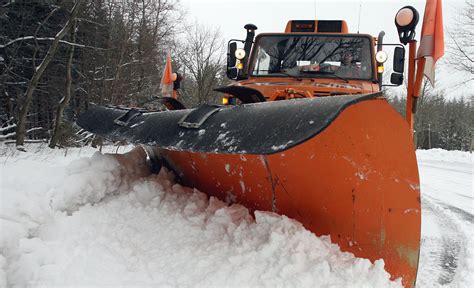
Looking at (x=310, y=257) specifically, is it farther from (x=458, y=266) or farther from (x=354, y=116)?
(x=458, y=266)

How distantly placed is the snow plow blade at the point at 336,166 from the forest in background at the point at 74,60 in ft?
12.9

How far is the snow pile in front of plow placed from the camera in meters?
1.64

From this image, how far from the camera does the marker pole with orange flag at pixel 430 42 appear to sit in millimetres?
2539

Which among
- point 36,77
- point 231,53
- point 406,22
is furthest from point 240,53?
point 36,77

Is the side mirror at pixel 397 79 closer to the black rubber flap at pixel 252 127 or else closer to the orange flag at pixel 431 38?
the orange flag at pixel 431 38

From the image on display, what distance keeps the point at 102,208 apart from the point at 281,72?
2415 mm

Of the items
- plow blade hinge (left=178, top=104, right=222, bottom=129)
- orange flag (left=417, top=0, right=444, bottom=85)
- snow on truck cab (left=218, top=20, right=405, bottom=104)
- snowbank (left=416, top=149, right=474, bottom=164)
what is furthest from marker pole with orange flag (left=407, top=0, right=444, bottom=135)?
snowbank (left=416, top=149, right=474, bottom=164)

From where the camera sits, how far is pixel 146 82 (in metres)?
17.2

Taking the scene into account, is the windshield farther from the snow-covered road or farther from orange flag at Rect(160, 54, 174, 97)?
the snow-covered road

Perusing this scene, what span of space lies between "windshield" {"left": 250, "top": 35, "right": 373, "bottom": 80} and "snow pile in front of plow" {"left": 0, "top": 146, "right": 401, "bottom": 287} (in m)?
1.95

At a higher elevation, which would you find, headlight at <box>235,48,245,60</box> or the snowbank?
headlight at <box>235,48,245,60</box>

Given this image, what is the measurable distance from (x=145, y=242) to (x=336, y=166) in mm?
1213

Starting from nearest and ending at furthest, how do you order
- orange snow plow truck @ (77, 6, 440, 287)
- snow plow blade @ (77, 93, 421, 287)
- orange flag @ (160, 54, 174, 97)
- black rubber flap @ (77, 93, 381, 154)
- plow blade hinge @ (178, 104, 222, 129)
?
1. black rubber flap @ (77, 93, 381, 154)
2. orange snow plow truck @ (77, 6, 440, 287)
3. snow plow blade @ (77, 93, 421, 287)
4. plow blade hinge @ (178, 104, 222, 129)
5. orange flag @ (160, 54, 174, 97)

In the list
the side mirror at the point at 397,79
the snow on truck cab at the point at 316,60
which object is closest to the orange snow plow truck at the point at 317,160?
the snow on truck cab at the point at 316,60
